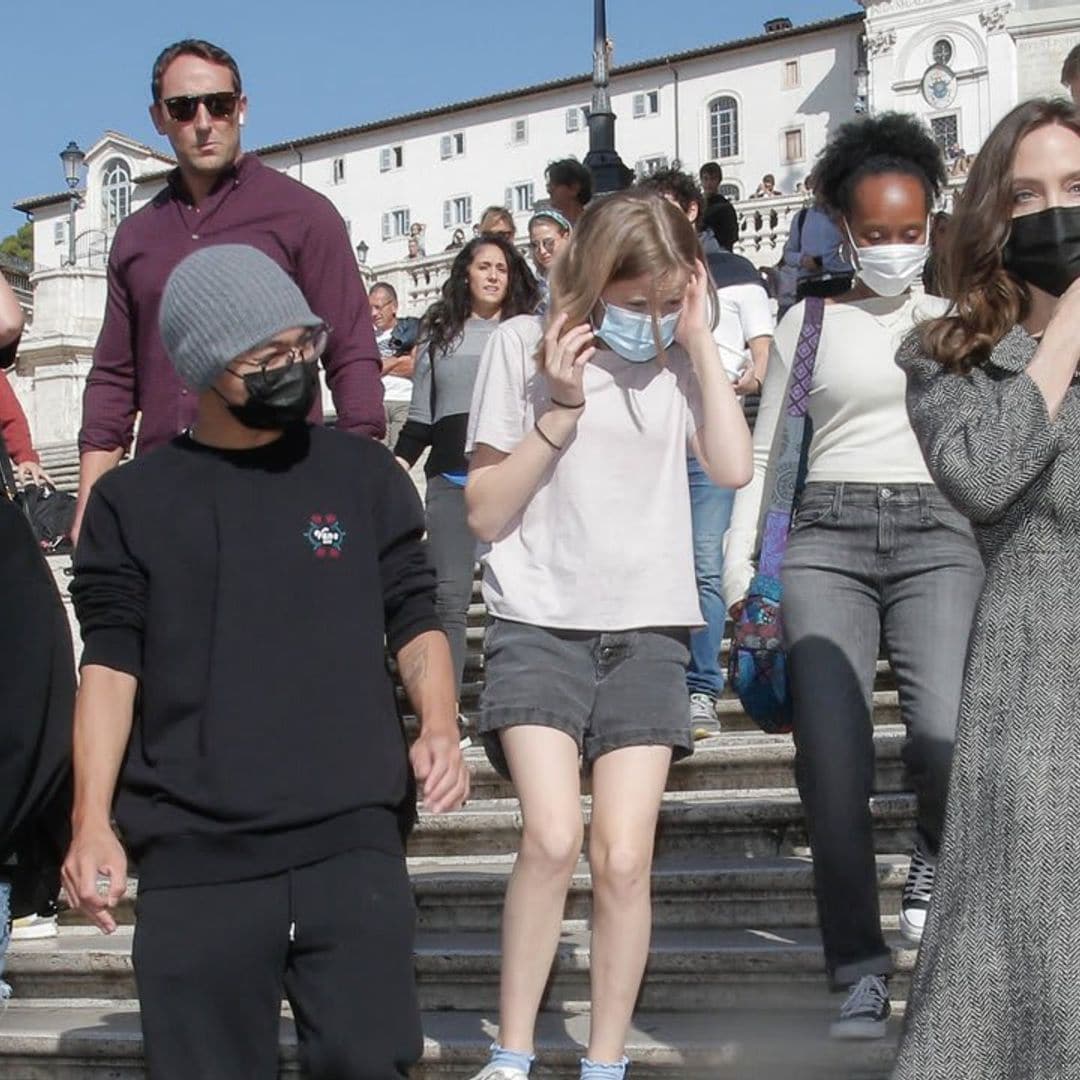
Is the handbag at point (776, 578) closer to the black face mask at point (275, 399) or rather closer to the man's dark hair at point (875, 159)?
the man's dark hair at point (875, 159)

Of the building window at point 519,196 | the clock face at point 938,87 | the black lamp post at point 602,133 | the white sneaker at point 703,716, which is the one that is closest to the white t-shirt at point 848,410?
the white sneaker at point 703,716

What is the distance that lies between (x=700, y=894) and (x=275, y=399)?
280 cm

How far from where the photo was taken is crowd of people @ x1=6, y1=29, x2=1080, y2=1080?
297 cm

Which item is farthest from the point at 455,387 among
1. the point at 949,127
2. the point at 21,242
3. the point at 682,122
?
the point at 21,242

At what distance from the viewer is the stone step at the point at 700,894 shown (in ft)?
18.0

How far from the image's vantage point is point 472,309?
24.2 feet

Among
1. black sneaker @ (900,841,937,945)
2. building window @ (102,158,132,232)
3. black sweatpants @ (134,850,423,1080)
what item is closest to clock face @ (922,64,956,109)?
building window @ (102,158,132,232)

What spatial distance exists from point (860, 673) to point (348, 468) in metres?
1.54

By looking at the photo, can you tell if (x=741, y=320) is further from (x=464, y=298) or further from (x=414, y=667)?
(x=414, y=667)

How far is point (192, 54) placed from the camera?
4.82 m

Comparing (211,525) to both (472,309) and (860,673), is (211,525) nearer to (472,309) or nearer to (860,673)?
(860,673)

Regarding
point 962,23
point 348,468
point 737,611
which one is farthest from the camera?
point 962,23

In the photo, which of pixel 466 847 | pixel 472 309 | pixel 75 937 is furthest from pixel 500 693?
pixel 472 309

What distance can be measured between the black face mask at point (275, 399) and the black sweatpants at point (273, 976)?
2.59 ft
